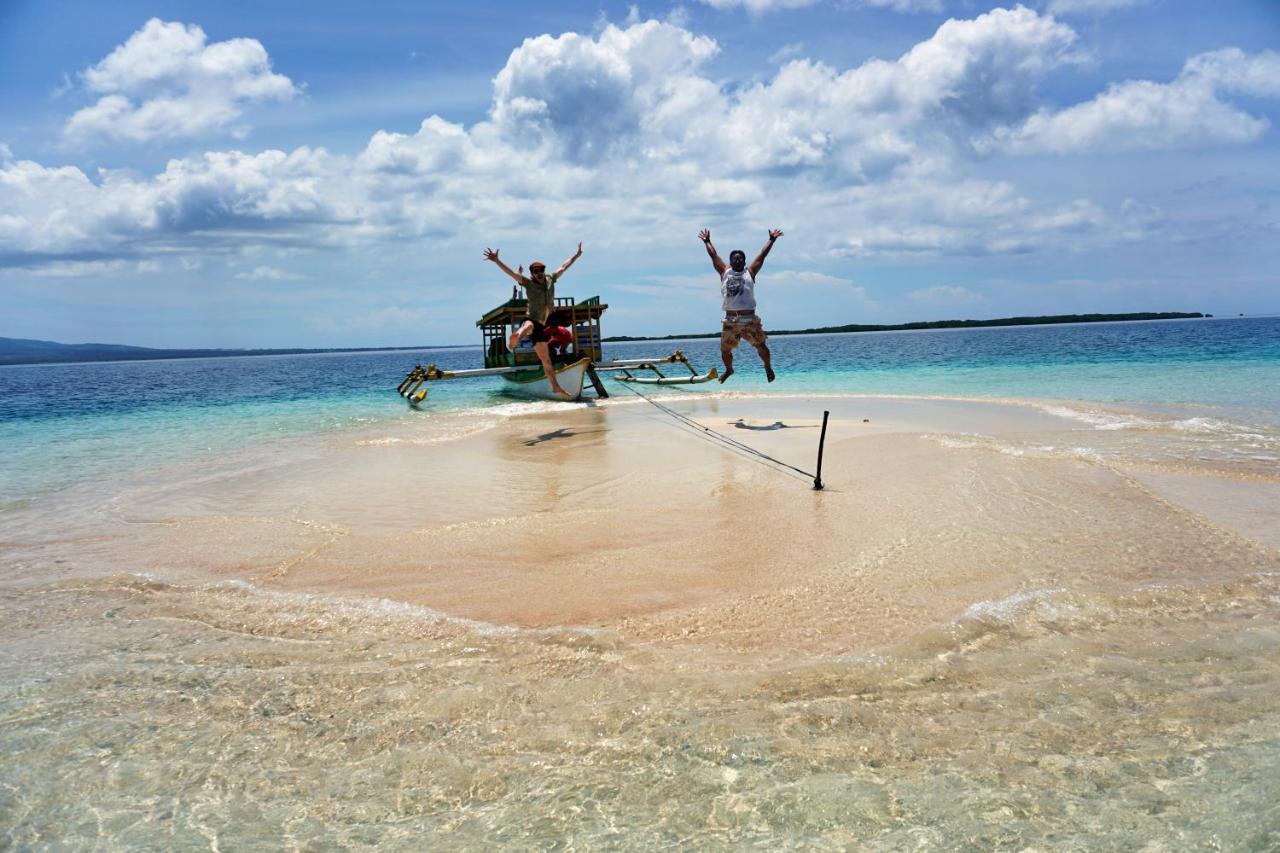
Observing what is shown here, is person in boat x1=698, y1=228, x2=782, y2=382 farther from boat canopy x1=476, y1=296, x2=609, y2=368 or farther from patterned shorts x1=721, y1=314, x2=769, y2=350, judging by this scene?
boat canopy x1=476, y1=296, x2=609, y2=368

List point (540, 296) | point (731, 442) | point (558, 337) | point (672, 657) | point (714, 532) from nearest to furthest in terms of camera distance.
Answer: point (672, 657), point (714, 532), point (731, 442), point (540, 296), point (558, 337)

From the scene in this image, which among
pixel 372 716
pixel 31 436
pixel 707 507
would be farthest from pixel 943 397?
pixel 31 436

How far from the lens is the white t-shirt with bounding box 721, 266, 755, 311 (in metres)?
12.8

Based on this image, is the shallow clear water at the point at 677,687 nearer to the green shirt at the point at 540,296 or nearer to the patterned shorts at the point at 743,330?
the patterned shorts at the point at 743,330

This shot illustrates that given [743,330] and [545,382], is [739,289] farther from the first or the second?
[545,382]

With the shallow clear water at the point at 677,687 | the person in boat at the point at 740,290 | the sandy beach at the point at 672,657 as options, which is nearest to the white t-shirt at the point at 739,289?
the person in boat at the point at 740,290

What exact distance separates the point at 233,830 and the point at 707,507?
17.0 ft

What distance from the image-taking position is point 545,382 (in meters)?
23.0

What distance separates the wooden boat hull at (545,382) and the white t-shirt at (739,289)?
6897 mm

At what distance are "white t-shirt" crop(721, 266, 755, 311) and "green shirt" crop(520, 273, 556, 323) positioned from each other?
3829 millimetres

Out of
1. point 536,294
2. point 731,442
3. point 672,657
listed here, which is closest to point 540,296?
point 536,294

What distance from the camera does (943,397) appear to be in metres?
19.7

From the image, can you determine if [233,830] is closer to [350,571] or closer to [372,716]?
[372,716]

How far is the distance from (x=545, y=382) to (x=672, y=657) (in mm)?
19524
